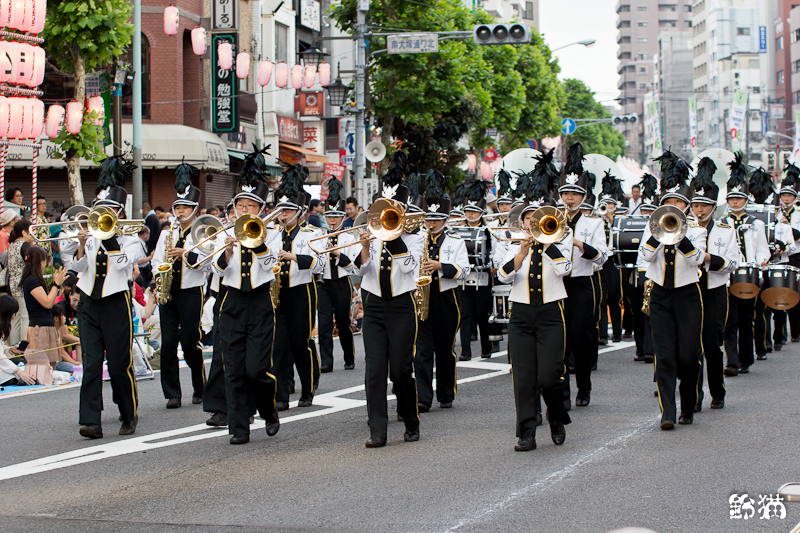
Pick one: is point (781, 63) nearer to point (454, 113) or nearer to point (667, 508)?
point (454, 113)

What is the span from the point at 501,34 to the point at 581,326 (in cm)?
1384

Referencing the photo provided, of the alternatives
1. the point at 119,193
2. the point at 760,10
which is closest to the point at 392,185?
the point at 119,193

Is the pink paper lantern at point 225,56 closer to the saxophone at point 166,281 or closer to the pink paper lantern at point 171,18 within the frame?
the pink paper lantern at point 171,18

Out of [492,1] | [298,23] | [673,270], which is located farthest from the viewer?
[492,1]

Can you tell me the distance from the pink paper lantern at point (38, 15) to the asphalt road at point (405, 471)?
8323mm

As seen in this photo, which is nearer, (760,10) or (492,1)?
(492,1)

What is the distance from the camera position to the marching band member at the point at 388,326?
28.1 feet

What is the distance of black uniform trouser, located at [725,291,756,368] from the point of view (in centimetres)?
1240

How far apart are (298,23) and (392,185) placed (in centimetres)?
3205

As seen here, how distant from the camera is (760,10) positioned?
120812mm

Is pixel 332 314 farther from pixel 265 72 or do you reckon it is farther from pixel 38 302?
pixel 265 72

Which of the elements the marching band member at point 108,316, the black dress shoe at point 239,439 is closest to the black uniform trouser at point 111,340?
the marching band member at point 108,316

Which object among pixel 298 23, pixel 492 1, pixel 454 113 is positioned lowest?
pixel 454 113

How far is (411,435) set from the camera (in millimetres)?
8781
